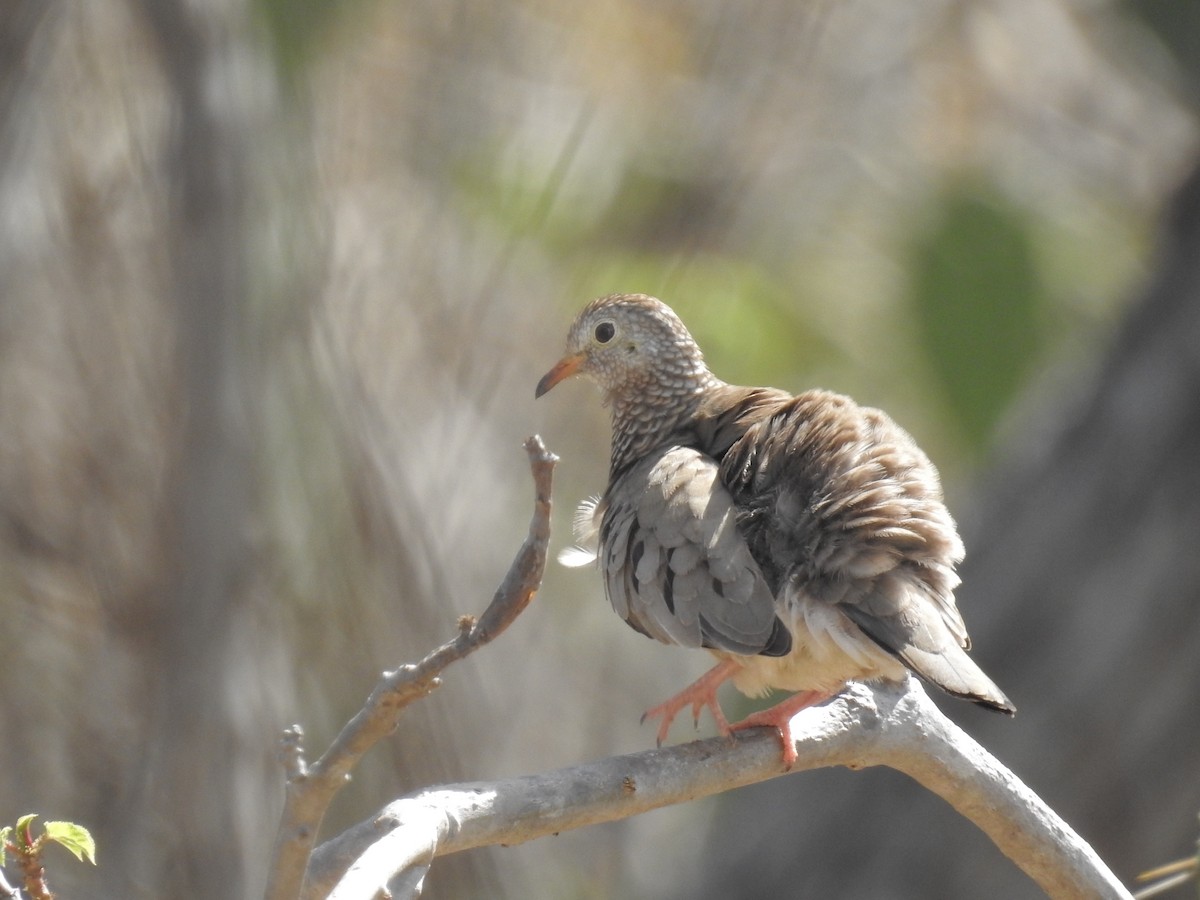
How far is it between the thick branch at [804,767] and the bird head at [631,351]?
1.16 meters

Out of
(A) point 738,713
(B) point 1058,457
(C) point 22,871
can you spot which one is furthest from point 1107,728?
(C) point 22,871

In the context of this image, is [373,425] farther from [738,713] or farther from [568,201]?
[738,713]

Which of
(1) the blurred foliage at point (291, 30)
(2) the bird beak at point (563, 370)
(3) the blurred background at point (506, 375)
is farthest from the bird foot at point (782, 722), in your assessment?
(1) the blurred foliage at point (291, 30)

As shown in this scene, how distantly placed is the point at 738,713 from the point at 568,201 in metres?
2.67

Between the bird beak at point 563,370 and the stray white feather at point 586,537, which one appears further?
the bird beak at point 563,370

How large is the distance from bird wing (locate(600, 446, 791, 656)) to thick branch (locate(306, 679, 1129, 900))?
24 cm

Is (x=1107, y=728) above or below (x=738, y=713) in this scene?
above

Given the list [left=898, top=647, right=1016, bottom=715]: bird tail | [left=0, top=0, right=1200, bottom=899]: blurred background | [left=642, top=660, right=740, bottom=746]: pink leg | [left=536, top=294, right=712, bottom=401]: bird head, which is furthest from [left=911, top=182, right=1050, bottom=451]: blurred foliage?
[left=898, top=647, right=1016, bottom=715]: bird tail

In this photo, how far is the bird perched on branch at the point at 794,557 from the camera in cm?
282

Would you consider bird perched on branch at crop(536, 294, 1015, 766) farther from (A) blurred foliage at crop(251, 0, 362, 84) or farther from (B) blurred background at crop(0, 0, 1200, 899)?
(A) blurred foliage at crop(251, 0, 362, 84)

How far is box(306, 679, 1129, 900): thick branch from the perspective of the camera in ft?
7.61

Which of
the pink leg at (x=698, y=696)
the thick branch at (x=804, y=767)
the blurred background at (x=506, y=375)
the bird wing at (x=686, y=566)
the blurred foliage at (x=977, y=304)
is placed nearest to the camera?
the thick branch at (x=804, y=767)

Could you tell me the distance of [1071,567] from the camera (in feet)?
20.1

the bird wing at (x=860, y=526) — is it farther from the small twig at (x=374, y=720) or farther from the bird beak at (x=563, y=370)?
the small twig at (x=374, y=720)
